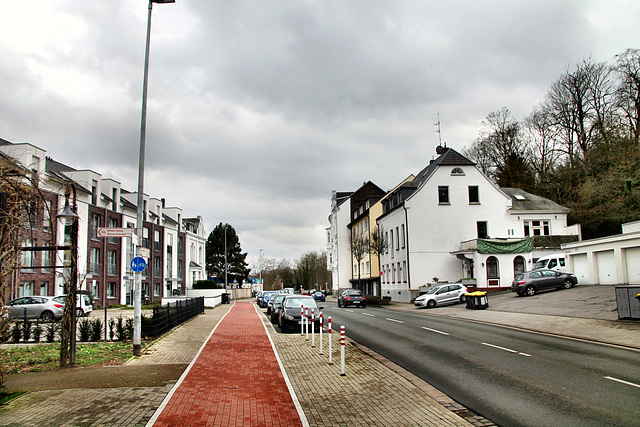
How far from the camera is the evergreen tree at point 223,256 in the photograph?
10262cm

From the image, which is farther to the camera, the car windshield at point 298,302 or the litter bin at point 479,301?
the litter bin at point 479,301

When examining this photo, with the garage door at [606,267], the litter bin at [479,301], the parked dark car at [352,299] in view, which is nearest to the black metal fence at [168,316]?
the parked dark car at [352,299]

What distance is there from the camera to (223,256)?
335 ft

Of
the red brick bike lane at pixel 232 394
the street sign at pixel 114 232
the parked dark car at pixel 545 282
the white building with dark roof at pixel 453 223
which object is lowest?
the red brick bike lane at pixel 232 394

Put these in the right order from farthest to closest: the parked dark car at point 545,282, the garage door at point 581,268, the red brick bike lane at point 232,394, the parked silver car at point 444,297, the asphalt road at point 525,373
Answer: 1. the parked silver car at point 444,297
2. the garage door at point 581,268
3. the parked dark car at point 545,282
4. the asphalt road at point 525,373
5. the red brick bike lane at point 232,394

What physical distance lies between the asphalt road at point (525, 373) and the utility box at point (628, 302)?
12.7 feet

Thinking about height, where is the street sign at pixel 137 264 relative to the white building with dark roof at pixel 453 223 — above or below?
below

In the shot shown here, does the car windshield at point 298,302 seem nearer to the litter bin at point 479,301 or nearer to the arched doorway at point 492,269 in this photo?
the litter bin at point 479,301

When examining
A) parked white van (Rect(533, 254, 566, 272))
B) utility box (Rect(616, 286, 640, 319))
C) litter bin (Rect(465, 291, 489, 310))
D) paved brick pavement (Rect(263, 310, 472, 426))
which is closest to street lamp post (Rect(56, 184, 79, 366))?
paved brick pavement (Rect(263, 310, 472, 426))

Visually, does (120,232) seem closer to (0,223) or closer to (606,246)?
(0,223)

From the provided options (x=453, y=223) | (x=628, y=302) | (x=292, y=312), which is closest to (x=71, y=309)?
(x=292, y=312)

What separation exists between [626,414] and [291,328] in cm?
1408

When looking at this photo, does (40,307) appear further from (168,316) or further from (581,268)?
(581,268)

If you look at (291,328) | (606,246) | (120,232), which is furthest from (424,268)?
(120,232)
